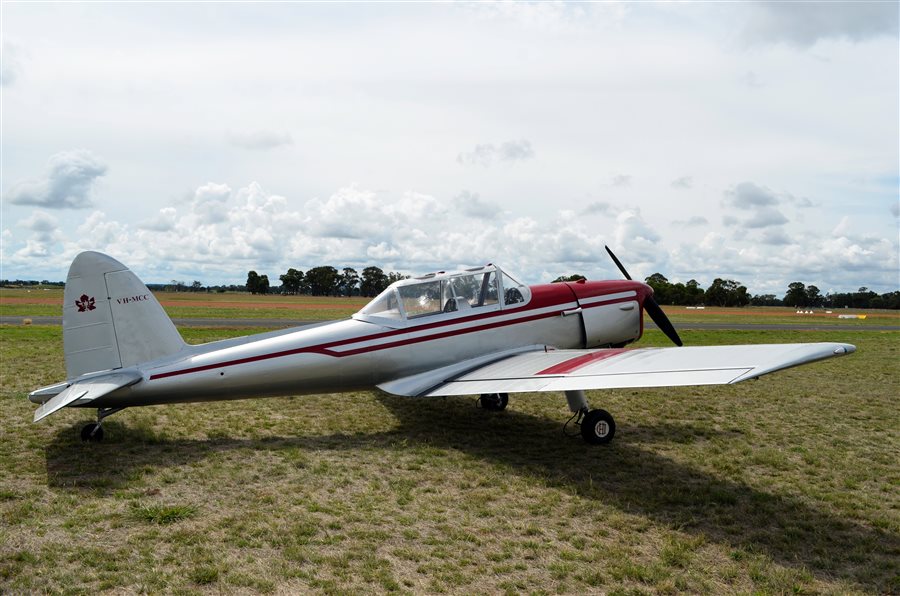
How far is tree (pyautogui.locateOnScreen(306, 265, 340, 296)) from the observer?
346 feet

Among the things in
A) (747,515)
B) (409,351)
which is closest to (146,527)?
(409,351)

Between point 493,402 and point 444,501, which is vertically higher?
point 493,402

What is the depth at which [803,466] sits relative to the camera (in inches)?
277

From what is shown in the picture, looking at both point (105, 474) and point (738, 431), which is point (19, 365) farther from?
point (738, 431)

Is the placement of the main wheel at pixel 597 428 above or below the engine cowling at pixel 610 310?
below

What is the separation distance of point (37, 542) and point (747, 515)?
592 centimetres

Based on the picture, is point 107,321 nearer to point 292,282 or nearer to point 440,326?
point 440,326

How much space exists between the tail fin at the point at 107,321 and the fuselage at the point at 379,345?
0.96ft

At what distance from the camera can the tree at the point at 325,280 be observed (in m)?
106

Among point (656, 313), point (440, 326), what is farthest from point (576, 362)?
point (656, 313)

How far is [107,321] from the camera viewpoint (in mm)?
7449

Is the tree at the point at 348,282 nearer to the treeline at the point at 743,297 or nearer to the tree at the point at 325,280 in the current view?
the tree at the point at 325,280

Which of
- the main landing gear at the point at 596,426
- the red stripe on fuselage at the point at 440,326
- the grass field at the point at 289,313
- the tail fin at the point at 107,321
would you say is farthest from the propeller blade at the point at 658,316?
the grass field at the point at 289,313

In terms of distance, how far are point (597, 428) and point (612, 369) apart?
1.20 m
